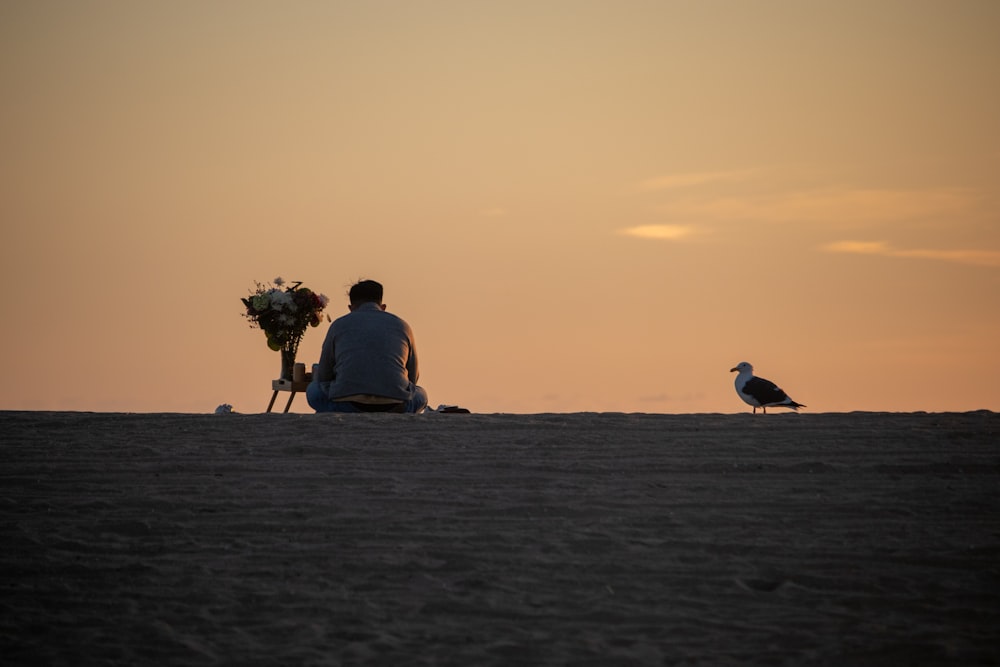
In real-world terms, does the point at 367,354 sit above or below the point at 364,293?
below

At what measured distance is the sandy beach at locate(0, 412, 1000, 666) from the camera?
19.2ft

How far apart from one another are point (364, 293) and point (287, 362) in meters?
1.90

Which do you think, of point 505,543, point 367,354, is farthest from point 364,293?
point 505,543

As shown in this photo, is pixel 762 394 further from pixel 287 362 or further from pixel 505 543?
pixel 505 543

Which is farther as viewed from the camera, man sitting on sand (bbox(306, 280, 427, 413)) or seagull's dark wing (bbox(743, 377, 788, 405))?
seagull's dark wing (bbox(743, 377, 788, 405))

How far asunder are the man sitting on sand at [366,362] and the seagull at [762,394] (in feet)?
12.4

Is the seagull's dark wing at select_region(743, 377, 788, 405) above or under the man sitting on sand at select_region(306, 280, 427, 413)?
above

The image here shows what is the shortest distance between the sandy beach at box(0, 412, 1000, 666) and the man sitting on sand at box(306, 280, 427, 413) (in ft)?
2.02

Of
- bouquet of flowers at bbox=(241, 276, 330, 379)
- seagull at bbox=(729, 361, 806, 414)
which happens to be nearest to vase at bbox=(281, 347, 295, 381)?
bouquet of flowers at bbox=(241, 276, 330, 379)

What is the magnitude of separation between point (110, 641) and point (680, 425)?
15.9ft

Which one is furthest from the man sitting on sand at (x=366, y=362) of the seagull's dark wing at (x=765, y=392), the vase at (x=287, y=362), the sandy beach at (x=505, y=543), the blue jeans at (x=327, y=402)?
the seagull's dark wing at (x=765, y=392)

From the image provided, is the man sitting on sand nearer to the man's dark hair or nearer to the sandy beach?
the man's dark hair

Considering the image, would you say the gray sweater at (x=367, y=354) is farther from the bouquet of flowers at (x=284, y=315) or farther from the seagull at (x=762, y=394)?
the seagull at (x=762, y=394)

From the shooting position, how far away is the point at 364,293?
10648mm
